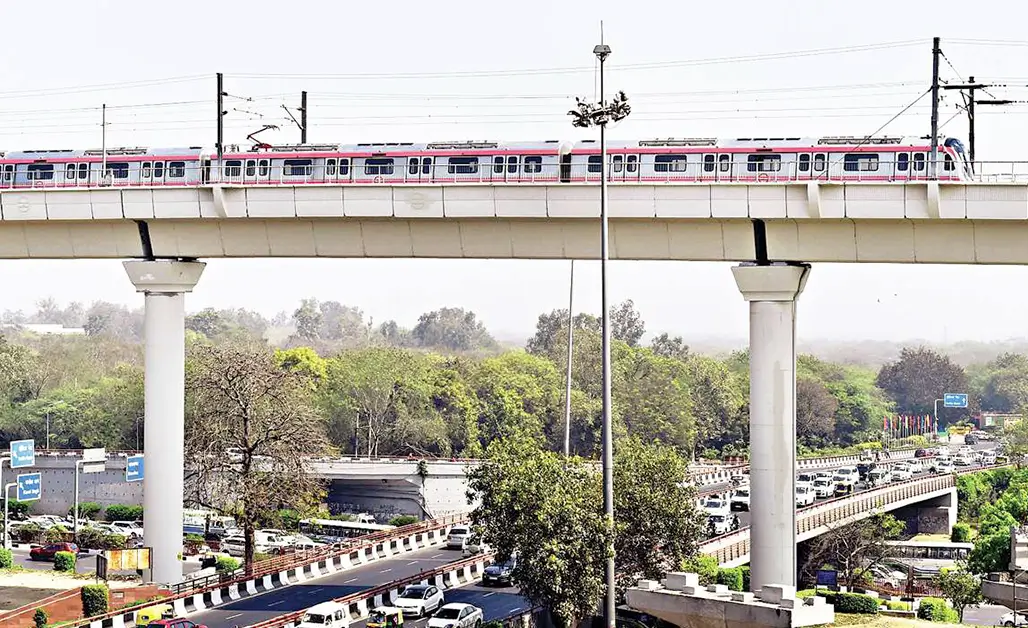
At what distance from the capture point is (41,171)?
2135 inches

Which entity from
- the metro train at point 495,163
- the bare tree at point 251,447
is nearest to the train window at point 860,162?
the metro train at point 495,163

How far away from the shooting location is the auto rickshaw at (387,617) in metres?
44.6

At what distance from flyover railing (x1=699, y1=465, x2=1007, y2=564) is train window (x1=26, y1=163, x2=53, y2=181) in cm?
2874

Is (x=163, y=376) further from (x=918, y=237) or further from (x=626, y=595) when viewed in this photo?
(x=918, y=237)

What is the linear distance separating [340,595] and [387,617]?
756 centimetres

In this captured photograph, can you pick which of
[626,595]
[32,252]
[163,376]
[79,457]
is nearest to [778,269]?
[626,595]

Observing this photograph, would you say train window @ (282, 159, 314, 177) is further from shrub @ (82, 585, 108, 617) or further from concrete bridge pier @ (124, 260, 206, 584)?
shrub @ (82, 585, 108, 617)

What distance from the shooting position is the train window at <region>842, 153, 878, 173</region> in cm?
4562

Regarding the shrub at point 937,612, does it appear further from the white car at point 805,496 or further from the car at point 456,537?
the white car at point 805,496

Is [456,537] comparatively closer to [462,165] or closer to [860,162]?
[462,165]

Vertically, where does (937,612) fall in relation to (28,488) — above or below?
below

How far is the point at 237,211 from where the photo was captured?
153 ft

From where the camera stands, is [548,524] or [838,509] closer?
[548,524]

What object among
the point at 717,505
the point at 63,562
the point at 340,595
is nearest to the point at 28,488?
the point at 63,562
